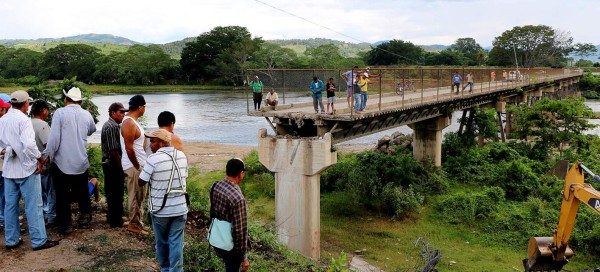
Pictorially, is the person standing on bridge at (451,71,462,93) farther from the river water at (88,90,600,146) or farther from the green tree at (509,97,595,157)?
the river water at (88,90,600,146)

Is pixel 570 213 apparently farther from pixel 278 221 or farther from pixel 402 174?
pixel 402 174

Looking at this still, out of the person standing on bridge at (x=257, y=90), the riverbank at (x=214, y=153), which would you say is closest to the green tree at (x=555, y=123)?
the riverbank at (x=214, y=153)

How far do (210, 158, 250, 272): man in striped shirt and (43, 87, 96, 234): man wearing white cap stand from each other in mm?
2783

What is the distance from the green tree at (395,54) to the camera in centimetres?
7731

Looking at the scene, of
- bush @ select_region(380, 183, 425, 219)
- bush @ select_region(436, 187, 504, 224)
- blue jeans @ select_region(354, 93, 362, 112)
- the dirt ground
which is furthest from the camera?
bush @ select_region(436, 187, 504, 224)

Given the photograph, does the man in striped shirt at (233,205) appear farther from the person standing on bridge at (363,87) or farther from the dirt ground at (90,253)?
the person standing on bridge at (363,87)

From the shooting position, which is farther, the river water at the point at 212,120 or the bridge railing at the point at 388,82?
the river water at the point at 212,120

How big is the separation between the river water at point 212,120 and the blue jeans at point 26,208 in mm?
29430

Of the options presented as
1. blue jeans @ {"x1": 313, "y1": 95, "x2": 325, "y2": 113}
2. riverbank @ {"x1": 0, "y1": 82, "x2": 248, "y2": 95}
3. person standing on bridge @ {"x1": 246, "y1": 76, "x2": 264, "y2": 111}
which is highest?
person standing on bridge @ {"x1": 246, "y1": 76, "x2": 264, "y2": 111}

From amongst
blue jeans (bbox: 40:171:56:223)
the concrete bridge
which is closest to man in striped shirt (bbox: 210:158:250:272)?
blue jeans (bbox: 40:171:56:223)

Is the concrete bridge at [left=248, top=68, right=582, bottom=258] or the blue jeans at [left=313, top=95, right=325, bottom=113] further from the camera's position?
the blue jeans at [left=313, top=95, right=325, bottom=113]

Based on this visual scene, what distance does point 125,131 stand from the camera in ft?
21.1

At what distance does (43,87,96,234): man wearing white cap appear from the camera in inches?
265

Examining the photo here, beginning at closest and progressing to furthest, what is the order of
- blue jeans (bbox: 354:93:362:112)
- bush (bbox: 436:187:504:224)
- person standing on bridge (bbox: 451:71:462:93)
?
blue jeans (bbox: 354:93:362:112) < bush (bbox: 436:187:504:224) < person standing on bridge (bbox: 451:71:462:93)
